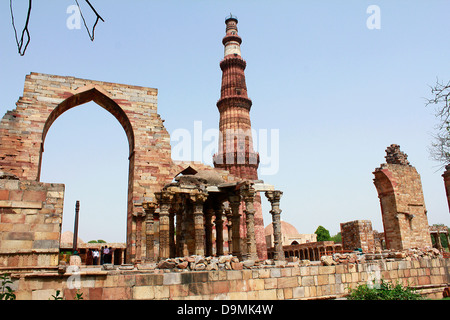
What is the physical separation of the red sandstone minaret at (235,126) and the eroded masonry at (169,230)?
21.3 ft

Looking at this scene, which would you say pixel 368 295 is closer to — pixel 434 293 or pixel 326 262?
pixel 326 262

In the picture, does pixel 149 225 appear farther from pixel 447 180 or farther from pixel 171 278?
pixel 447 180

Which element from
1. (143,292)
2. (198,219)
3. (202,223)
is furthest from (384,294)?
(198,219)

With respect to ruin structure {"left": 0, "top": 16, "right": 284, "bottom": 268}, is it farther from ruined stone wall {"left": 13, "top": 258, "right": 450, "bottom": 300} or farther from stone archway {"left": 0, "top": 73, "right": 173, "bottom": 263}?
ruined stone wall {"left": 13, "top": 258, "right": 450, "bottom": 300}

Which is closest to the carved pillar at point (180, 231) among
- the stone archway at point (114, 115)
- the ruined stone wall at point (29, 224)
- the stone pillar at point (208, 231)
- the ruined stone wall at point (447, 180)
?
the stone pillar at point (208, 231)

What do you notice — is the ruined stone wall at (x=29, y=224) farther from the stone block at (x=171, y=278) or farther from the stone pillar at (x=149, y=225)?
the stone pillar at (x=149, y=225)

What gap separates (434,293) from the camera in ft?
27.7

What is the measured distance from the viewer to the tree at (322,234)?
129 feet

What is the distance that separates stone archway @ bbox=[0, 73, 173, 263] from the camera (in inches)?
486

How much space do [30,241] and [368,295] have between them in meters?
6.47

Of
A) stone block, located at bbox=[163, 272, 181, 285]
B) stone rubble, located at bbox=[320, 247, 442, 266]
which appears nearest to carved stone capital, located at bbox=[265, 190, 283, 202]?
stone rubble, located at bbox=[320, 247, 442, 266]

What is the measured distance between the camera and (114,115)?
15.1 m

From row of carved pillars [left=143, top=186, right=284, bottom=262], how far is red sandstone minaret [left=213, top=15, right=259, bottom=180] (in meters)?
13.3
